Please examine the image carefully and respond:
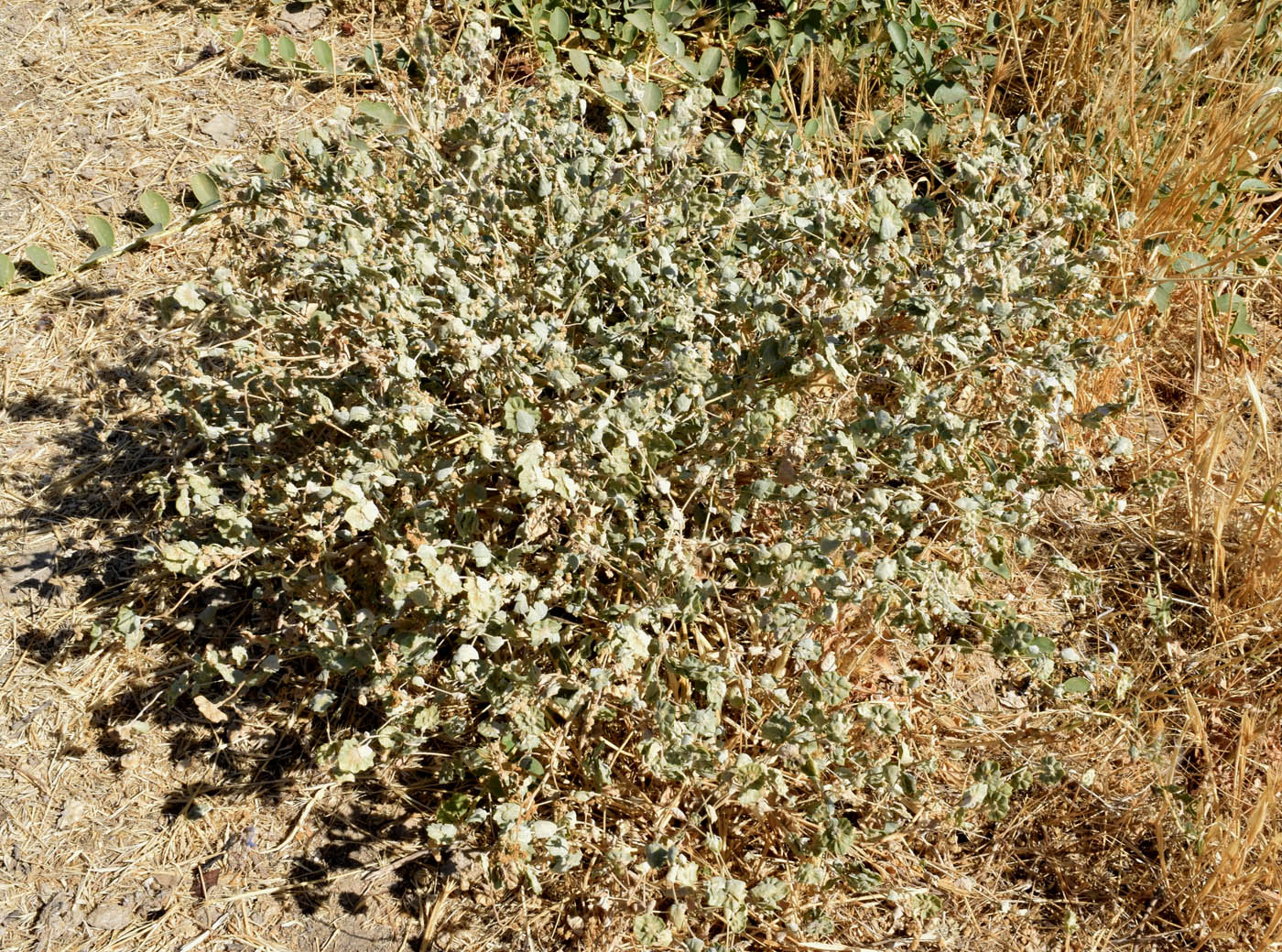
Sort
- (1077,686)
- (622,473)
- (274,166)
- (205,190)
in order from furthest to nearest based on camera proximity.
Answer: (205,190) → (274,166) → (1077,686) → (622,473)

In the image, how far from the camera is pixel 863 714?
214 centimetres

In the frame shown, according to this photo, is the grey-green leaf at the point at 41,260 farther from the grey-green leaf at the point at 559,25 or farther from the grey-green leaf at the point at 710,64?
the grey-green leaf at the point at 710,64

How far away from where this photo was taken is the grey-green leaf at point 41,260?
129 inches

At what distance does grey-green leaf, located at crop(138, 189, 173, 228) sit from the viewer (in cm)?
335

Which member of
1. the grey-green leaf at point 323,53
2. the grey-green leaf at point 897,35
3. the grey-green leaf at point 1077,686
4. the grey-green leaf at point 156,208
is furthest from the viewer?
the grey-green leaf at point 323,53

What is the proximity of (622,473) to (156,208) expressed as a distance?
202cm

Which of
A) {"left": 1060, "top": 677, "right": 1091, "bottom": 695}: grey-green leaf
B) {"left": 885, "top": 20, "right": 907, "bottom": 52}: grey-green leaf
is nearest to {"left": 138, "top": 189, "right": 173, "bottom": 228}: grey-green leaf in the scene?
{"left": 885, "top": 20, "right": 907, "bottom": 52}: grey-green leaf

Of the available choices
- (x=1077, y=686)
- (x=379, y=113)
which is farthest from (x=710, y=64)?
(x=1077, y=686)

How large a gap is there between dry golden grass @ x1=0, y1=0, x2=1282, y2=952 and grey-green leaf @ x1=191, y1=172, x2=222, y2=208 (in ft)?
0.48

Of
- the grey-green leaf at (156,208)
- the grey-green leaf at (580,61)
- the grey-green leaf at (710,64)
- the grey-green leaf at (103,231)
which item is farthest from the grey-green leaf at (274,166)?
the grey-green leaf at (710,64)

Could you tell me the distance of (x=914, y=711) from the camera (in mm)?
2605

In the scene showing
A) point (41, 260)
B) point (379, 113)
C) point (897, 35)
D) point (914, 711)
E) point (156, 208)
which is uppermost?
point (897, 35)

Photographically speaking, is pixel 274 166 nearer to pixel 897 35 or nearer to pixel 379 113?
pixel 379 113

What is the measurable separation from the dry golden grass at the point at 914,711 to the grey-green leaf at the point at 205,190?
145 millimetres
